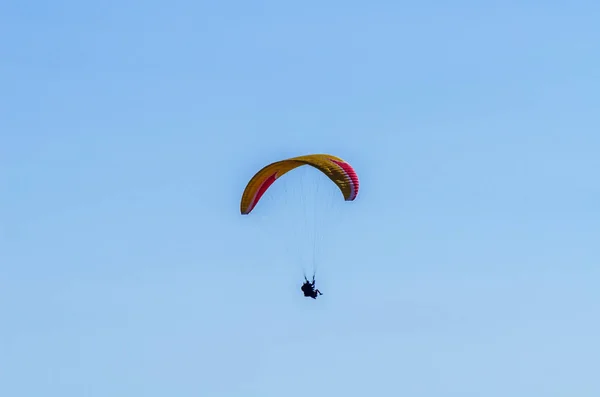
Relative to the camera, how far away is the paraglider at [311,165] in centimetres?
8794

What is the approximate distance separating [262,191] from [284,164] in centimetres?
264

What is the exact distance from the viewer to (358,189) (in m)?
88.5

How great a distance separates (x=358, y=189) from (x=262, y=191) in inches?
197

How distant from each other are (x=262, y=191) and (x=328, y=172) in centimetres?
465

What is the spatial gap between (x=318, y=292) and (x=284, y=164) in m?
5.60

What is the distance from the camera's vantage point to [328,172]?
87812mm

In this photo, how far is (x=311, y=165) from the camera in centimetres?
8769

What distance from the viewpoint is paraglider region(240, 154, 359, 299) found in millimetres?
87938

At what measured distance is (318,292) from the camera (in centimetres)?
8950

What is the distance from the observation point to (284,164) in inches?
3514

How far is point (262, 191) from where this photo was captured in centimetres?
9144
